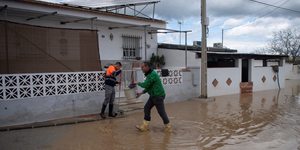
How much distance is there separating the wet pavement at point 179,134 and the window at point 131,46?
19.4ft

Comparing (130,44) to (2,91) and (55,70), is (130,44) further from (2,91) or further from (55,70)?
(2,91)

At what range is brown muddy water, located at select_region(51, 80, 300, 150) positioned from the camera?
17.1 feet

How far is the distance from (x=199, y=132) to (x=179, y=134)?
569mm

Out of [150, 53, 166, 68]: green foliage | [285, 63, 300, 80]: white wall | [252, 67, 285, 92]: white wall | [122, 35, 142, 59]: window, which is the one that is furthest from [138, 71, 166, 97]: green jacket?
[285, 63, 300, 80]: white wall

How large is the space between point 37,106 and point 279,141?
21.0ft

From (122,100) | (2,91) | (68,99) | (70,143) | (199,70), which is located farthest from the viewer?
(199,70)

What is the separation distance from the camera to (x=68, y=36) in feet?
25.3

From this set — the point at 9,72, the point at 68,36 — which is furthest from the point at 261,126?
the point at 9,72

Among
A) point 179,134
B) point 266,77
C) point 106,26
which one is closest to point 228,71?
point 266,77

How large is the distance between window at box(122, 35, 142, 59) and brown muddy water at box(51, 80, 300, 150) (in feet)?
18.5

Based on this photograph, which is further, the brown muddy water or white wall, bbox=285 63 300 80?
white wall, bbox=285 63 300 80

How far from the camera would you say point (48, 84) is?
7199 millimetres

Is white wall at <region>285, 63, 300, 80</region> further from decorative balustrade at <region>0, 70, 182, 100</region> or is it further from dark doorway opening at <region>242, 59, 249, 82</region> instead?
decorative balustrade at <region>0, 70, 182, 100</region>

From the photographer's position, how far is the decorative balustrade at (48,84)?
259 inches
